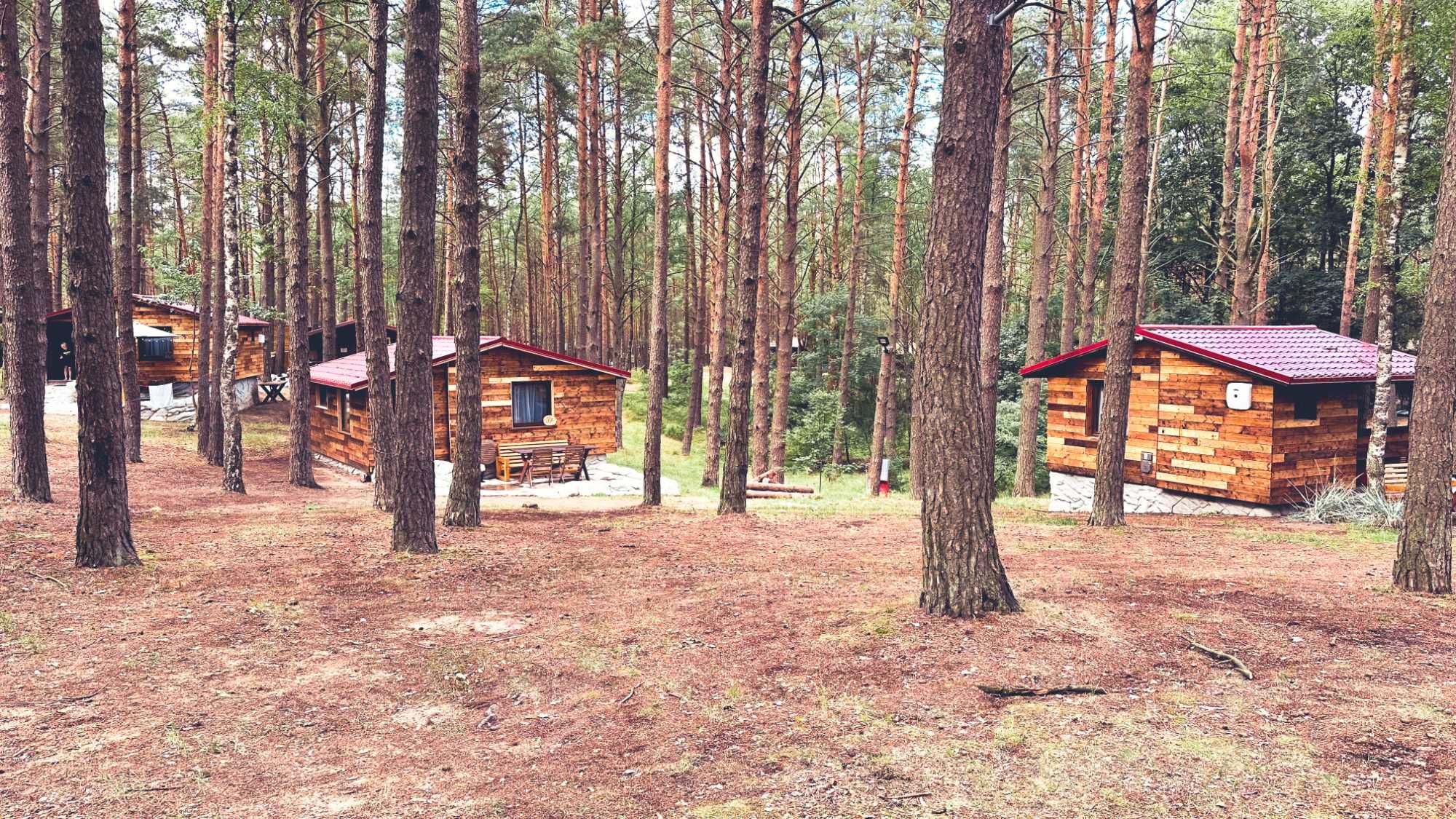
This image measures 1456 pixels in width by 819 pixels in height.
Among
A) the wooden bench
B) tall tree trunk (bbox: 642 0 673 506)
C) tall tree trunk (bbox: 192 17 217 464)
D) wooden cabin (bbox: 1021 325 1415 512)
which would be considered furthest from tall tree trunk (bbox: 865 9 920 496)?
tall tree trunk (bbox: 192 17 217 464)

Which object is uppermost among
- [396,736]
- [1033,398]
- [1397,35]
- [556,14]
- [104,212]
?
[556,14]

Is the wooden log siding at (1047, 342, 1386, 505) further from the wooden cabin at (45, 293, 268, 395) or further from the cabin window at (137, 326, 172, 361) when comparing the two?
the cabin window at (137, 326, 172, 361)

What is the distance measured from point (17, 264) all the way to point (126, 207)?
7.12 m

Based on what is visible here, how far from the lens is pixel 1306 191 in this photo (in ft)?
92.8

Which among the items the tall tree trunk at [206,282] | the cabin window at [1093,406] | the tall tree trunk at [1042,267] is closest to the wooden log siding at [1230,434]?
the cabin window at [1093,406]

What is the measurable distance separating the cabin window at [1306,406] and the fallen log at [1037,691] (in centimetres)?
1229

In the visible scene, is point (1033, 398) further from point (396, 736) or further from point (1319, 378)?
point (396, 736)

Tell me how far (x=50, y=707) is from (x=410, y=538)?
4.31 metres

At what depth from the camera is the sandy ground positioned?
153 inches

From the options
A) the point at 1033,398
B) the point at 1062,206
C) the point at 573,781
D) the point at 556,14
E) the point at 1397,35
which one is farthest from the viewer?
the point at 1062,206

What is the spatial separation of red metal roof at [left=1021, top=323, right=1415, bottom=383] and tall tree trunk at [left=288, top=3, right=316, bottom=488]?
49.2ft

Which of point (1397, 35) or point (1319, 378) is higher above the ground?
point (1397, 35)

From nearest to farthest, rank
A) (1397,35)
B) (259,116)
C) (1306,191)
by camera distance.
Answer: (1397,35)
(259,116)
(1306,191)

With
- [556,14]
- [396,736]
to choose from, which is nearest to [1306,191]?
[556,14]
